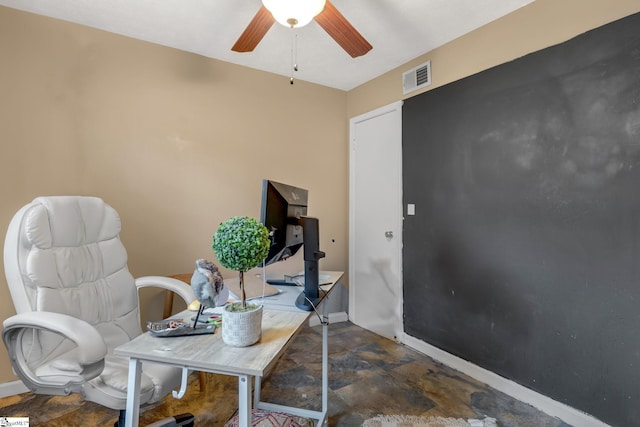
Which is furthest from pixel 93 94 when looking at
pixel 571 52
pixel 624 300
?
pixel 624 300

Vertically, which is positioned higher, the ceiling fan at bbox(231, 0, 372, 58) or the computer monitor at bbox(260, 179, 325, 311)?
the ceiling fan at bbox(231, 0, 372, 58)

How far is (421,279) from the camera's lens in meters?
2.62

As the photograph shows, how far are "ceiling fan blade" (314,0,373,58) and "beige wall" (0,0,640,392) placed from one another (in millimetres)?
963

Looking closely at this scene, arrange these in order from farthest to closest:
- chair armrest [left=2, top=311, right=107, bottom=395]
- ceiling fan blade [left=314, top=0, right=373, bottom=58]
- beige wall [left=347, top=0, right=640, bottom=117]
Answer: beige wall [left=347, top=0, right=640, bottom=117], ceiling fan blade [left=314, top=0, right=373, bottom=58], chair armrest [left=2, top=311, right=107, bottom=395]

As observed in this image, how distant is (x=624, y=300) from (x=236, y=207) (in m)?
2.62

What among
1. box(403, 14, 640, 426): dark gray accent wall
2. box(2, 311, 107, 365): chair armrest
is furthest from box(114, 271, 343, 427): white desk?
box(403, 14, 640, 426): dark gray accent wall

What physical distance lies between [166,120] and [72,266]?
1.42 meters

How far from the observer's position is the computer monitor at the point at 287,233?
133 centimetres

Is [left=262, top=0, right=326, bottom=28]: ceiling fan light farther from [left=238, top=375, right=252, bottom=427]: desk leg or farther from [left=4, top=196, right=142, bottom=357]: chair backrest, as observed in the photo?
[left=238, top=375, right=252, bottom=427]: desk leg

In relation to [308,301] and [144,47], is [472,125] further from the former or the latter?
[144,47]

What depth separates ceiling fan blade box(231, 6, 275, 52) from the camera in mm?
1614

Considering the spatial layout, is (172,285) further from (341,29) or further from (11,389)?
(341,29)

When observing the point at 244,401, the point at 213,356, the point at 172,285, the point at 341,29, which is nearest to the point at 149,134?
the point at 172,285

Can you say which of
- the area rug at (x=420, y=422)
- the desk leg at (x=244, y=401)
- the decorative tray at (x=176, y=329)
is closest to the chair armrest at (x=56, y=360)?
the decorative tray at (x=176, y=329)
